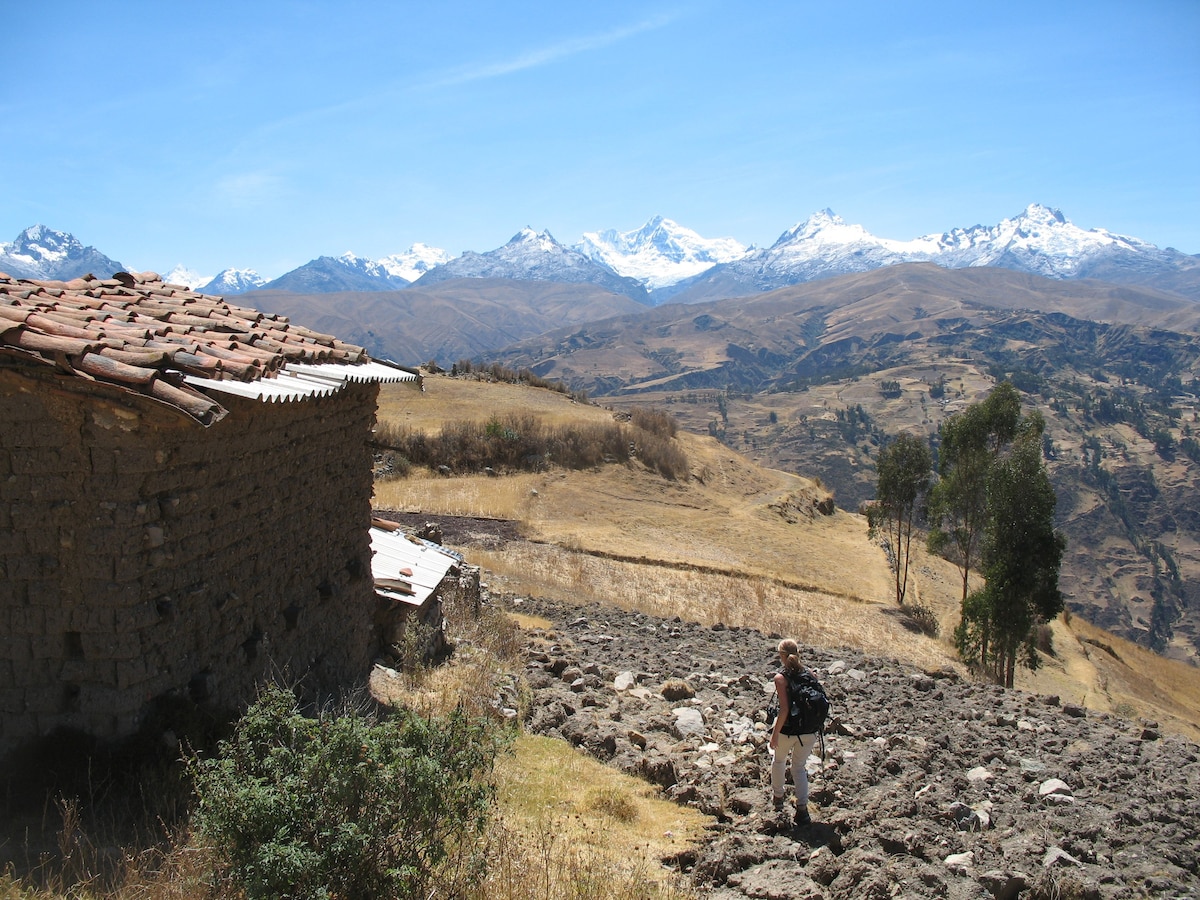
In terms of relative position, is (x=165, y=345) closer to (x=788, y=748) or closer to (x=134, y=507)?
(x=134, y=507)

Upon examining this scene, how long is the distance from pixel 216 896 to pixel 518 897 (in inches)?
66.4

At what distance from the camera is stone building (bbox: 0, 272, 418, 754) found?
5.55 meters

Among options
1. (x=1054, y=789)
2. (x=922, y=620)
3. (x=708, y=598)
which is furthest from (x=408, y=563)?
(x=922, y=620)

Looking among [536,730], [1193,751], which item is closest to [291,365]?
[536,730]

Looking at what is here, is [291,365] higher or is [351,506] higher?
[291,365]

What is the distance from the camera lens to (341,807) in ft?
14.6

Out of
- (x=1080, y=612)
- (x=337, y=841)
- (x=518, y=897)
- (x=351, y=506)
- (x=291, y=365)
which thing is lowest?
(x=1080, y=612)

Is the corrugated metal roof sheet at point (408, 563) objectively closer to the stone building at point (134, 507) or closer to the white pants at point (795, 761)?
the stone building at point (134, 507)

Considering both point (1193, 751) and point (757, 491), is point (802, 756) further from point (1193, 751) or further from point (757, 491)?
point (757, 491)

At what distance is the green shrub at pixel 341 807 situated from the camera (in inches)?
165

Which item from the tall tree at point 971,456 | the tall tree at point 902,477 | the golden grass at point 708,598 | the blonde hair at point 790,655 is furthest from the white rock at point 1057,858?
the tall tree at point 902,477

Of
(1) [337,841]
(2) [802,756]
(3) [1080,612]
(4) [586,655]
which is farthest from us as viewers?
(3) [1080,612]

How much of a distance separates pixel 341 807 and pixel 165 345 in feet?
12.5

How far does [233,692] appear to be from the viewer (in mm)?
6914
